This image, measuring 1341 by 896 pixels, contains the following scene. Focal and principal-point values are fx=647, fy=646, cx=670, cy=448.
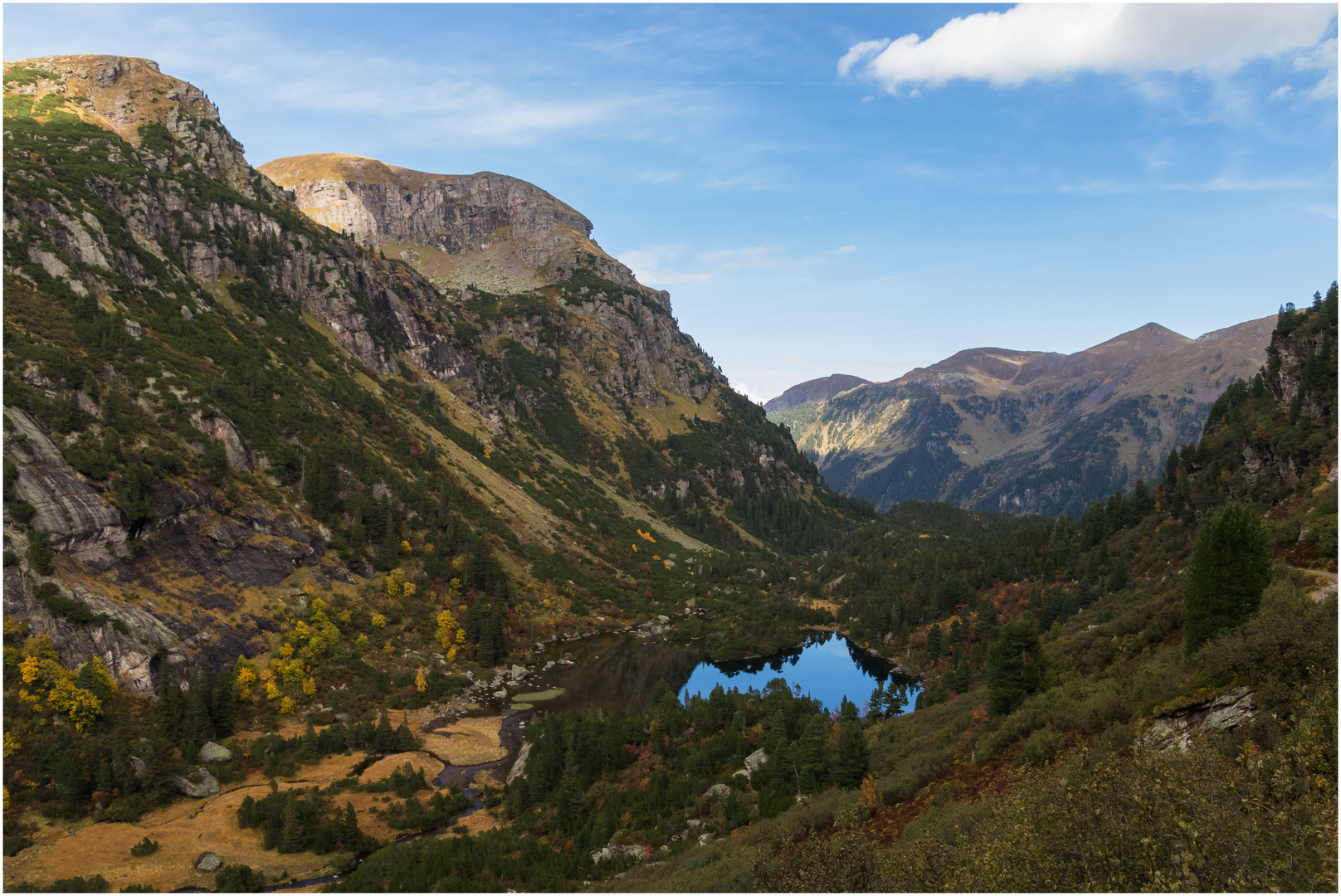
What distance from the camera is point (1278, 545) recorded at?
164 feet

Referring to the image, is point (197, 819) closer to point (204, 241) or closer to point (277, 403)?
point (277, 403)

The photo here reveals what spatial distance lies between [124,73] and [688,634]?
215 m

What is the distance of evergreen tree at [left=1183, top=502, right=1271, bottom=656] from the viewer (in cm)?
3609

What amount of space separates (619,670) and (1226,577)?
3645 inches

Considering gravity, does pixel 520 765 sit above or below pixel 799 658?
above

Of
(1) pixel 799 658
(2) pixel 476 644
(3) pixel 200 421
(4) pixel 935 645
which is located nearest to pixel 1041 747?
(4) pixel 935 645

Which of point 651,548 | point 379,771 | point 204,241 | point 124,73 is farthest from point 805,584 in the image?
point 124,73

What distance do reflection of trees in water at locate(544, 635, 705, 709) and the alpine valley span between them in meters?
1.12

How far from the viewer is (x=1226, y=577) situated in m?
36.8

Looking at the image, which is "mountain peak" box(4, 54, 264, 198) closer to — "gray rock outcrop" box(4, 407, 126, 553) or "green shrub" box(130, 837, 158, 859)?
"gray rock outcrop" box(4, 407, 126, 553)

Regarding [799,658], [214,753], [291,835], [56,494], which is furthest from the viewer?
[799,658]

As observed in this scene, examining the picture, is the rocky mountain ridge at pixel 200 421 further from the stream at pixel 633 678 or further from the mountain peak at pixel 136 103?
the stream at pixel 633 678

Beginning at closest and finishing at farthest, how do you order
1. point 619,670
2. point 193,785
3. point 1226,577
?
point 1226,577 < point 193,785 < point 619,670

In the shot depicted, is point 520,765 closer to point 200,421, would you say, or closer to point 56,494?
point 56,494
